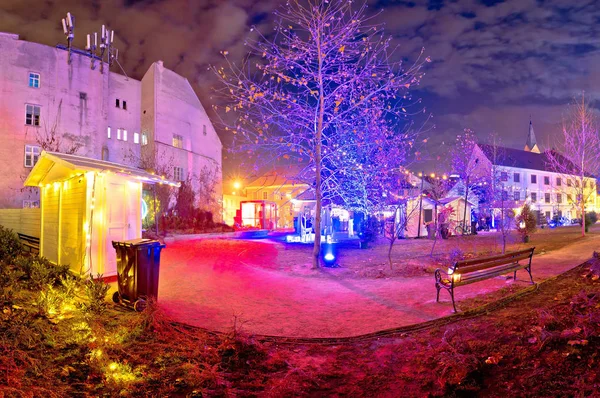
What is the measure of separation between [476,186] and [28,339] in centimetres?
3932

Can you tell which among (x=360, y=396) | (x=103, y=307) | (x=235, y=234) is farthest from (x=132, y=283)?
(x=235, y=234)

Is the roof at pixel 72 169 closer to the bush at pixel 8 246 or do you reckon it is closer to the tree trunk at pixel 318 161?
the bush at pixel 8 246

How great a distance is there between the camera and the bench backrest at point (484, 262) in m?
7.14

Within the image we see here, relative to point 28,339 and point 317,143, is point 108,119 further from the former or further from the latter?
point 28,339

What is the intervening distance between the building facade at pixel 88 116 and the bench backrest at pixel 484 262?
25.8 metres

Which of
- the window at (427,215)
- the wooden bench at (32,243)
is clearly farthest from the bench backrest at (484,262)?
the window at (427,215)

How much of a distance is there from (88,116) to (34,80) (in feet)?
12.6

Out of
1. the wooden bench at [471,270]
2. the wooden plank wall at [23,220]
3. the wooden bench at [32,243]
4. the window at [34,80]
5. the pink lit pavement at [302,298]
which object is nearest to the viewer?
the pink lit pavement at [302,298]

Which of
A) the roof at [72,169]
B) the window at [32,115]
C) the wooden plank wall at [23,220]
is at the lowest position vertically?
the wooden plank wall at [23,220]

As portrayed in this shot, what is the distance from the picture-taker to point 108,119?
30.7 meters

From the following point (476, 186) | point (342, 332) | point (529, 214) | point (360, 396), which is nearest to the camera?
point (360, 396)

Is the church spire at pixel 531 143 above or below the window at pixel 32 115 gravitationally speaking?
above

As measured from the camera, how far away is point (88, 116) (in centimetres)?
2898

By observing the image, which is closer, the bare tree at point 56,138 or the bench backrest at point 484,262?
the bench backrest at point 484,262
